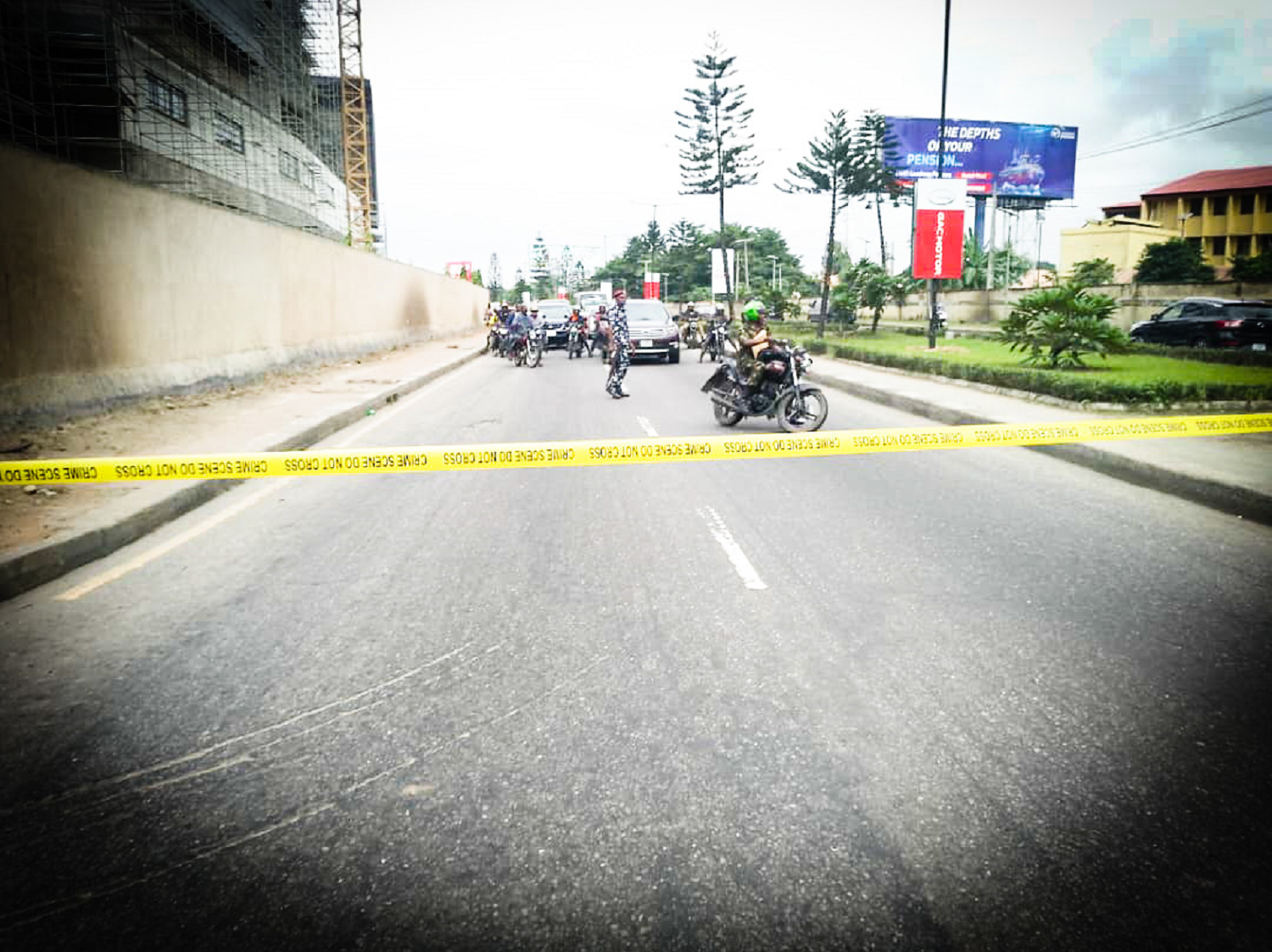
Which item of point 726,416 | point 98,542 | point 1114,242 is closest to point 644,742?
point 98,542

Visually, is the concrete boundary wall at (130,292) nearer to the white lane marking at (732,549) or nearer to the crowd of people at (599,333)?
the crowd of people at (599,333)

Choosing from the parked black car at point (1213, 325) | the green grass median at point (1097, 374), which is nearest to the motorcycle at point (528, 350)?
the green grass median at point (1097, 374)

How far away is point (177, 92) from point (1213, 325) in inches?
1143

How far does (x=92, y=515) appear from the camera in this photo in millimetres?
6066

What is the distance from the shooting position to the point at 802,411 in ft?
34.9

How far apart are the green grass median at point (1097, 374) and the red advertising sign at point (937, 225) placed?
2.36 m

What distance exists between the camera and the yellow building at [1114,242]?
63634mm

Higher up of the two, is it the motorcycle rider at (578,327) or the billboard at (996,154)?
the billboard at (996,154)

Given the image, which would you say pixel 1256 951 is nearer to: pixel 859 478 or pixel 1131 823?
pixel 1131 823

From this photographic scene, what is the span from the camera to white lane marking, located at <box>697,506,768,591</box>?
500 cm

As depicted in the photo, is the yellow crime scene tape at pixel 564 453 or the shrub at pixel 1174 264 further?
the shrub at pixel 1174 264

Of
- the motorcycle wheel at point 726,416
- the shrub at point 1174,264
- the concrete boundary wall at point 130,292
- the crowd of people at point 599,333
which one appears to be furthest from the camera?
the shrub at point 1174,264

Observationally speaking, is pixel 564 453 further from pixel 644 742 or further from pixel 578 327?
pixel 578 327

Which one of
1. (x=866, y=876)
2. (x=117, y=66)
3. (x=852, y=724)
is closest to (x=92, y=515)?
(x=852, y=724)
